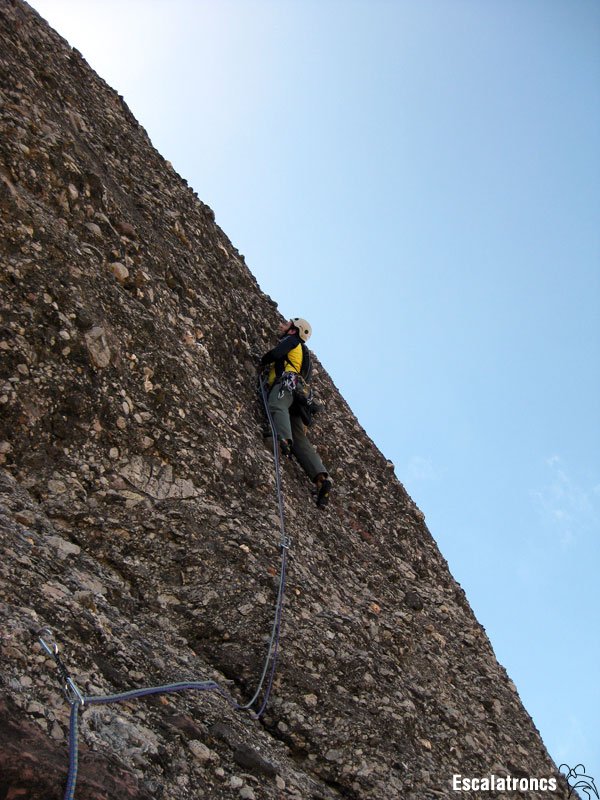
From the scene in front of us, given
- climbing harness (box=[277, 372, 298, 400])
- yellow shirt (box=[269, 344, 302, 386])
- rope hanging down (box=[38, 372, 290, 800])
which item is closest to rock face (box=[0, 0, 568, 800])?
rope hanging down (box=[38, 372, 290, 800])

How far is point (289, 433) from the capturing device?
34.5ft

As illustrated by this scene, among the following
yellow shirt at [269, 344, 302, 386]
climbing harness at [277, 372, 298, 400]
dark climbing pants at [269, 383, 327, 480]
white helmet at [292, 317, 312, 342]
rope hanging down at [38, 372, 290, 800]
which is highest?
white helmet at [292, 317, 312, 342]

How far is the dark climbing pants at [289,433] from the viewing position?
10547 mm

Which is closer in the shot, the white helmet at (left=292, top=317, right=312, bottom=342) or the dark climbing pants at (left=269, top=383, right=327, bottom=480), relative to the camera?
the dark climbing pants at (left=269, top=383, right=327, bottom=480)

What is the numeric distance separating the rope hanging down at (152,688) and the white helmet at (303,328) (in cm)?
345

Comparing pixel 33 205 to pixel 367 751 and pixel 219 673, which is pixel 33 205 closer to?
pixel 219 673

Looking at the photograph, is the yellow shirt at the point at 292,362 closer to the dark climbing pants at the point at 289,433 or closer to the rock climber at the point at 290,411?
the rock climber at the point at 290,411

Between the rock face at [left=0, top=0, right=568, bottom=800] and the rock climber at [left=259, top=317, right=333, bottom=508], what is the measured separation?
0.92 feet

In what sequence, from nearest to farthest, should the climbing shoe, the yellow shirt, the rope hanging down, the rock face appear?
the rope hanging down, the rock face, the climbing shoe, the yellow shirt

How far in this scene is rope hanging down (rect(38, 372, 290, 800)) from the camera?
4.14m

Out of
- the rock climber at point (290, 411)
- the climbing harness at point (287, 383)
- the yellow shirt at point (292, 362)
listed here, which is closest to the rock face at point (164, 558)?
the rock climber at point (290, 411)

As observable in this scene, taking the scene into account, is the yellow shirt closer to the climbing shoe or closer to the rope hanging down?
the climbing shoe

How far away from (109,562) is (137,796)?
9.18ft

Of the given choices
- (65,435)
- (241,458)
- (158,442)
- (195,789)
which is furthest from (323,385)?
(195,789)
